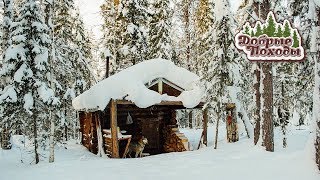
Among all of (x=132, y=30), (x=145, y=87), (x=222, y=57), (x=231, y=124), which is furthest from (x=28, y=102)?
(x=132, y=30)

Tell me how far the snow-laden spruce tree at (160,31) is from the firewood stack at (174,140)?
36.7 feet

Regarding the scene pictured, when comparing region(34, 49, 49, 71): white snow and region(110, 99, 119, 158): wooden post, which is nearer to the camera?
region(34, 49, 49, 71): white snow

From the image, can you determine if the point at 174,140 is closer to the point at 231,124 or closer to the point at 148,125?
the point at 148,125

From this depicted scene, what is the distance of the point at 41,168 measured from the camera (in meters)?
15.0

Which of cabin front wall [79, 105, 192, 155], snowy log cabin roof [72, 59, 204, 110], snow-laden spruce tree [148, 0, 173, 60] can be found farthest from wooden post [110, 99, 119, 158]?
snow-laden spruce tree [148, 0, 173, 60]

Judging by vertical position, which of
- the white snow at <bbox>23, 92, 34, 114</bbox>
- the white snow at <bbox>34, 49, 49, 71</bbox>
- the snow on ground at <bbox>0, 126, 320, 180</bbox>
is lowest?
the snow on ground at <bbox>0, 126, 320, 180</bbox>

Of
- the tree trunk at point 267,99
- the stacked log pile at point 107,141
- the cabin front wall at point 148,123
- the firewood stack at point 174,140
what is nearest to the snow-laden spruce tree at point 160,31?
the cabin front wall at point 148,123

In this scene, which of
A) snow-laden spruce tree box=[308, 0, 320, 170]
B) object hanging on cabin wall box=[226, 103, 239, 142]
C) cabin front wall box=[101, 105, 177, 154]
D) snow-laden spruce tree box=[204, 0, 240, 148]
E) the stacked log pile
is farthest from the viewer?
cabin front wall box=[101, 105, 177, 154]

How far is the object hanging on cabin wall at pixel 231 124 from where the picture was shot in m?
20.4

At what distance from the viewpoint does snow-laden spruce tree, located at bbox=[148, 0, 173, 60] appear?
3247 centimetres

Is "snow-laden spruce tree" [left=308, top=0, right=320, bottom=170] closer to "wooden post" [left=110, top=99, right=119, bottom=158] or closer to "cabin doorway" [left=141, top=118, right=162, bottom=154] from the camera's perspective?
"wooden post" [left=110, top=99, right=119, bottom=158]

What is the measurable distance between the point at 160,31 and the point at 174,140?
13.8 metres

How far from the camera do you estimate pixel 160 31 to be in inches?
1283

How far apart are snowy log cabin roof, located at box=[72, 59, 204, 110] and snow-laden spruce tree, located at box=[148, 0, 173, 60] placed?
11.4 metres
